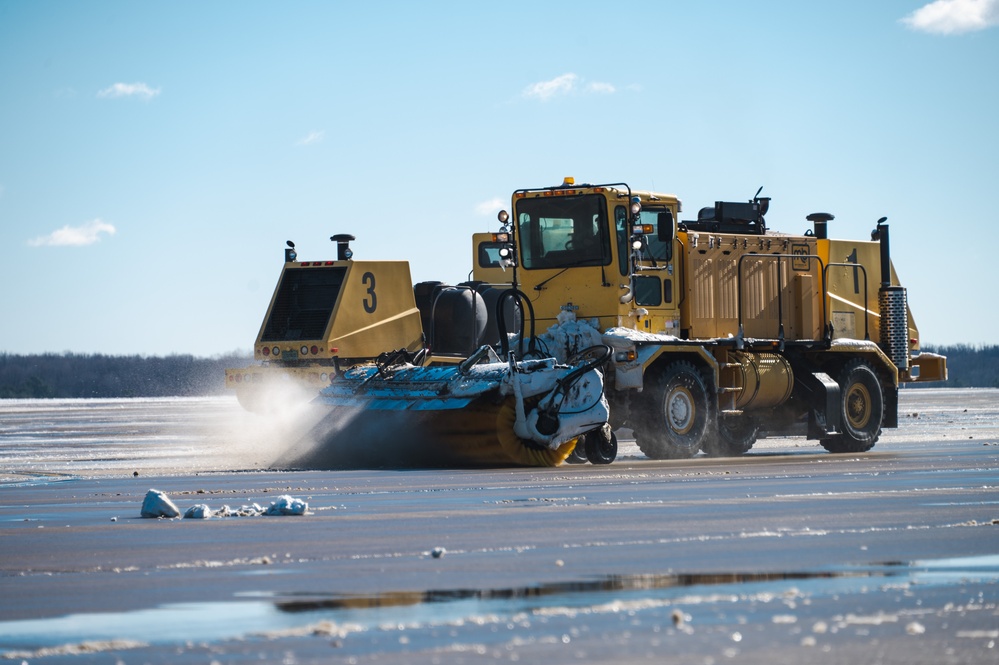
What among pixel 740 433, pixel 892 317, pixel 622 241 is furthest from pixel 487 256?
pixel 622 241

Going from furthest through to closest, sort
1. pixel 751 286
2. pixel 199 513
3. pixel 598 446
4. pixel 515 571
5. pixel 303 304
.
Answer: pixel 303 304 → pixel 751 286 → pixel 598 446 → pixel 199 513 → pixel 515 571

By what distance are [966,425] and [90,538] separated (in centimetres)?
2785

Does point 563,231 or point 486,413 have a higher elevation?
point 563,231

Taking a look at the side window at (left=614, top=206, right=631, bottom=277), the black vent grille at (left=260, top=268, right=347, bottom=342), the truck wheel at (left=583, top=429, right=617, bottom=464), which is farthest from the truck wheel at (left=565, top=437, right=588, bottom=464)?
the black vent grille at (left=260, top=268, right=347, bottom=342)

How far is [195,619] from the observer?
7227 mm

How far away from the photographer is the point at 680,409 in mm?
22906

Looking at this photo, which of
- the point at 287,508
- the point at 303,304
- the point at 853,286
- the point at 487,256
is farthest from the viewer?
the point at 303,304

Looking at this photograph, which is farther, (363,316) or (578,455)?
(363,316)

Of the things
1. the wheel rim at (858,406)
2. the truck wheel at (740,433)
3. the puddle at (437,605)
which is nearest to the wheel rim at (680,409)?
the truck wheel at (740,433)

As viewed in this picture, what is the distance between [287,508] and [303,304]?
20.6 metres

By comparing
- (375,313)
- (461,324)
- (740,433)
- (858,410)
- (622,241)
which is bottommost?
(740,433)

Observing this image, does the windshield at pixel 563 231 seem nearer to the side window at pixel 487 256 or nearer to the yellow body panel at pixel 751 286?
the yellow body panel at pixel 751 286

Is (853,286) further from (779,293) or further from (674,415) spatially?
(674,415)

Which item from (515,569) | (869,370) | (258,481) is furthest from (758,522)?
(869,370)
